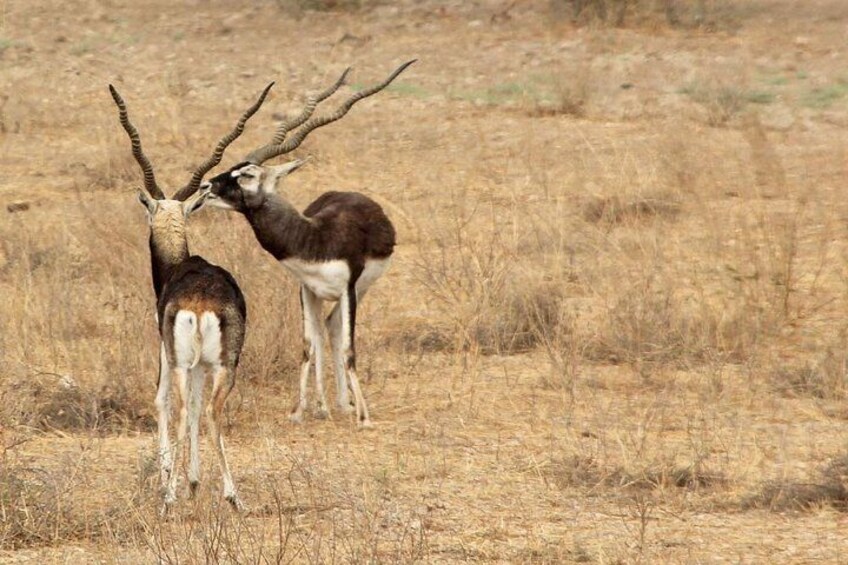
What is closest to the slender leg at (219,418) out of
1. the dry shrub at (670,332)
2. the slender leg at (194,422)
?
the slender leg at (194,422)

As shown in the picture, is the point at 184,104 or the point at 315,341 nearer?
the point at 315,341

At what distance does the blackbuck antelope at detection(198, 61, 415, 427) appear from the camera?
7.86 meters

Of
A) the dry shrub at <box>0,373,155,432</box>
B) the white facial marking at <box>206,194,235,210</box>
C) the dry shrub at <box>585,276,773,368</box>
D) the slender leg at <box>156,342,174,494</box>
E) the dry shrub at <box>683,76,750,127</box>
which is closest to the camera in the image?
the slender leg at <box>156,342,174,494</box>

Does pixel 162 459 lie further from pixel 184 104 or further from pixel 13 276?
pixel 184 104

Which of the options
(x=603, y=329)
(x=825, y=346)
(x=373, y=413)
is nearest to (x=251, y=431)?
(x=373, y=413)

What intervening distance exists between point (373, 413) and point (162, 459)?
2085mm

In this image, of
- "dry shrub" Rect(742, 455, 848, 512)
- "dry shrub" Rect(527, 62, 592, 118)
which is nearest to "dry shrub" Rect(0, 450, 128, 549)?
"dry shrub" Rect(742, 455, 848, 512)

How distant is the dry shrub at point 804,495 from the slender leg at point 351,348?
2177 mm

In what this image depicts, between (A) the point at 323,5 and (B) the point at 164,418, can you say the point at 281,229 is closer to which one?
(B) the point at 164,418

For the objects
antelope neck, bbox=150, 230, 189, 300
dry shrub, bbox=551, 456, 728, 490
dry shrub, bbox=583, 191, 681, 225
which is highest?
antelope neck, bbox=150, 230, 189, 300

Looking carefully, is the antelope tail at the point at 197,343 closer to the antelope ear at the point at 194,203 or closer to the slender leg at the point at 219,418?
the slender leg at the point at 219,418

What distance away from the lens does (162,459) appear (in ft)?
20.4

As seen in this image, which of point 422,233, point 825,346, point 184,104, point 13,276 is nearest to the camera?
point 825,346

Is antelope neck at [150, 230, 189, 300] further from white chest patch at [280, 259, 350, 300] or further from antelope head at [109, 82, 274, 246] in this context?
white chest patch at [280, 259, 350, 300]
